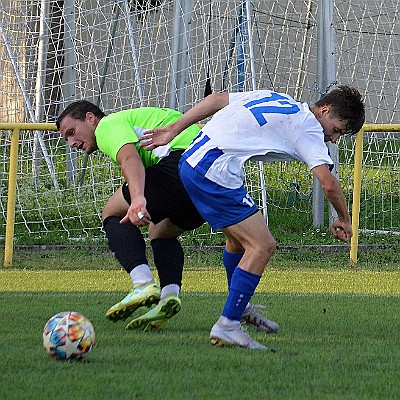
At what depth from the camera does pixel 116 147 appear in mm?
5938

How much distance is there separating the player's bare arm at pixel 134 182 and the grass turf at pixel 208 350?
2.21ft

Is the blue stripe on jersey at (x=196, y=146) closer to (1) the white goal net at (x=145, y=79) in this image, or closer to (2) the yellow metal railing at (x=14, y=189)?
(2) the yellow metal railing at (x=14, y=189)

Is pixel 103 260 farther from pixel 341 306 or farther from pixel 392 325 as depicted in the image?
pixel 392 325

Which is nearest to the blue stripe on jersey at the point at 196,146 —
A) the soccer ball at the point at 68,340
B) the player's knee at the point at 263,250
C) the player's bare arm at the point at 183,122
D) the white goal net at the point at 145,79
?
the player's bare arm at the point at 183,122

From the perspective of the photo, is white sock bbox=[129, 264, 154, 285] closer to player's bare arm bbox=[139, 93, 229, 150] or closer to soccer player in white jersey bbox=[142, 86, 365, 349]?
soccer player in white jersey bbox=[142, 86, 365, 349]

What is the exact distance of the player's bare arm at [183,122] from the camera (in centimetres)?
579

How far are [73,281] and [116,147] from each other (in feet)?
10.1

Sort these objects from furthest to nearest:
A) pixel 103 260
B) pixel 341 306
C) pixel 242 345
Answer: pixel 103 260, pixel 341 306, pixel 242 345

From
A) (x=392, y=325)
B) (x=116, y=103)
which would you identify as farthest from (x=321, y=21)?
(x=392, y=325)

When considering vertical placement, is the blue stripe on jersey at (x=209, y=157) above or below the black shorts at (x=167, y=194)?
above

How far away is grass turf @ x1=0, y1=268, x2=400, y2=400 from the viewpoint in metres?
4.36

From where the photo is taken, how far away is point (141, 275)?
6.20 metres

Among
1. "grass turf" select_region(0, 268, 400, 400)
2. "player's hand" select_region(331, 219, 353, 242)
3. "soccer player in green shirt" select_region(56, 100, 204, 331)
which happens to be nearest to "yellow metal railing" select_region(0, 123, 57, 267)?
"grass turf" select_region(0, 268, 400, 400)

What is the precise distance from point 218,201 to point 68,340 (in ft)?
3.89
